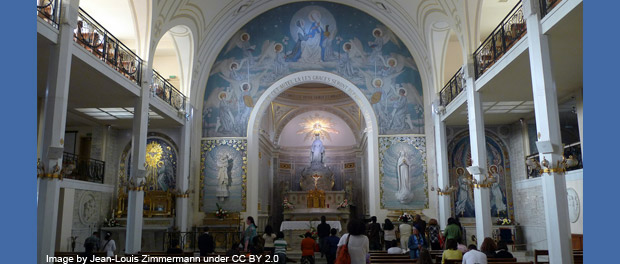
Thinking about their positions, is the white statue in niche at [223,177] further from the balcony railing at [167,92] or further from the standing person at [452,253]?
the standing person at [452,253]

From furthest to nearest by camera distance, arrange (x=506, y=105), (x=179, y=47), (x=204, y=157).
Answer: (x=204, y=157) < (x=179, y=47) < (x=506, y=105)

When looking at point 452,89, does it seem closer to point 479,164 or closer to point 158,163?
point 479,164

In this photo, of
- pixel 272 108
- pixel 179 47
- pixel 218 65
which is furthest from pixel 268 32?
pixel 272 108

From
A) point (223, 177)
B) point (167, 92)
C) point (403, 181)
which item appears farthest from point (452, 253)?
point (223, 177)

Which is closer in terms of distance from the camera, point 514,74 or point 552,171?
point 552,171

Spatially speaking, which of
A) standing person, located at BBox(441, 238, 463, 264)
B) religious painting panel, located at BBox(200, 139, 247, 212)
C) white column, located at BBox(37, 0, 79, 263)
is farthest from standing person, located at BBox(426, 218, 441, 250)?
religious painting panel, located at BBox(200, 139, 247, 212)

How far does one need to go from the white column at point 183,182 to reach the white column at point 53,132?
305 inches

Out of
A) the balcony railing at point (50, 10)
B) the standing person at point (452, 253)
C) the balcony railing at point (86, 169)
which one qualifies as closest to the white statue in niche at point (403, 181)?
the standing person at point (452, 253)

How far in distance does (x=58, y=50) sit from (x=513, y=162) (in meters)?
15.1

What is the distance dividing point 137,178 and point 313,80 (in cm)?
881

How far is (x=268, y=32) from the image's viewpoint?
19.7 metres

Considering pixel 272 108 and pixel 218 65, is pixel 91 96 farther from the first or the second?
pixel 272 108

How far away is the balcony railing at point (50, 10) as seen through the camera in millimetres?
8734

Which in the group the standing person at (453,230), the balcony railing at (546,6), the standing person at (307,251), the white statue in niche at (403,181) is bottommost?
the standing person at (307,251)
